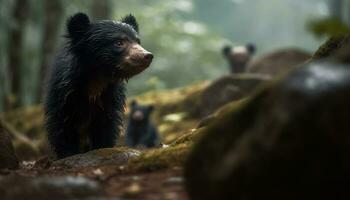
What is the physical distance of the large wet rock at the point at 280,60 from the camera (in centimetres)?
2064

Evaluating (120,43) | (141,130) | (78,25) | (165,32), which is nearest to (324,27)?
(120,43)

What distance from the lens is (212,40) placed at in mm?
36812

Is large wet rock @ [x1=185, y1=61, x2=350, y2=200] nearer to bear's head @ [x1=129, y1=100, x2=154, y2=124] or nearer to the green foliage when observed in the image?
the green foliage

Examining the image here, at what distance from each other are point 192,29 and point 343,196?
34002 millimetres

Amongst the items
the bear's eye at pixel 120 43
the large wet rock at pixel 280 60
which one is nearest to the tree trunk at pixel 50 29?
the large wet rock at pixel 280 60

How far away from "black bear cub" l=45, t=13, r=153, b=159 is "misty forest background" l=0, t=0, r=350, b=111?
1.35 ft

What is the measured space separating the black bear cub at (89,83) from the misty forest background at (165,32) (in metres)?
0.41

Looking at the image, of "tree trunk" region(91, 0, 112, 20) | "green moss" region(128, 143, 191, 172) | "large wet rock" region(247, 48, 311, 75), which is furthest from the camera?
"large wet rock" region(247, 48, 311, 75)

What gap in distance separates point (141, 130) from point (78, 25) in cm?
768

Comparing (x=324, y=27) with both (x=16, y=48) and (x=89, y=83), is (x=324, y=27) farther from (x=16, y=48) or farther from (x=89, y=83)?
(x=16, y=48)

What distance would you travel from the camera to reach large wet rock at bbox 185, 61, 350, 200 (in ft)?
10.8

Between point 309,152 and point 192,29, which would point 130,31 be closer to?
point 309,152

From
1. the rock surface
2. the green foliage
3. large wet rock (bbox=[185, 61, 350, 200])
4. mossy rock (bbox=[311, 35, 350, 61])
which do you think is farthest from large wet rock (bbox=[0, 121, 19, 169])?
the rock surface

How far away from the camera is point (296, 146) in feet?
10.9
